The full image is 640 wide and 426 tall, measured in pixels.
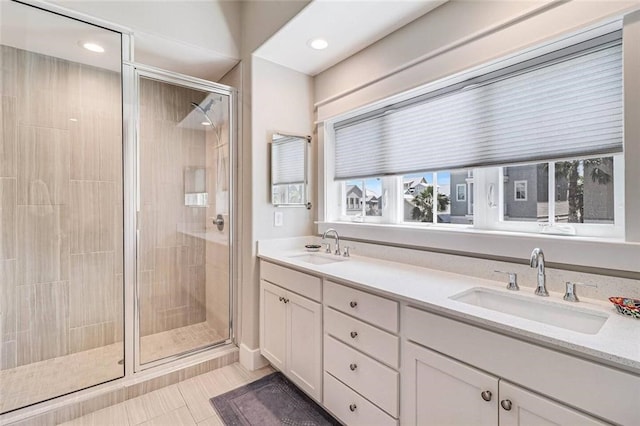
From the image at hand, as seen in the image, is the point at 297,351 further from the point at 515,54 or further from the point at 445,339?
the point at 515,54

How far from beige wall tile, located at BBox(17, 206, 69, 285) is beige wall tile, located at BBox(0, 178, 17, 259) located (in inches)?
1.2

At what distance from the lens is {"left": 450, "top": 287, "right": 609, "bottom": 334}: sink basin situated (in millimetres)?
1124

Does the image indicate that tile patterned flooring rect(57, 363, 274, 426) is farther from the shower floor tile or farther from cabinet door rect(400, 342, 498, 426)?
cabinet door rect(400, 342, 498, 426)

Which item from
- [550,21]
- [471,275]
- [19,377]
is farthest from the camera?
[19,377]

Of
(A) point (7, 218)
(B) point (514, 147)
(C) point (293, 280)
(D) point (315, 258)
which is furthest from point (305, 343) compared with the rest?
(A) point (7, 218)

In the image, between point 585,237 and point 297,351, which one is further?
point 297,351

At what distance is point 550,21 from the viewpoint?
1.32 meters

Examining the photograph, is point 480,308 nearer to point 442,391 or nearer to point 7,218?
point 442,391

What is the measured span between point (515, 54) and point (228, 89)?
6.55ft

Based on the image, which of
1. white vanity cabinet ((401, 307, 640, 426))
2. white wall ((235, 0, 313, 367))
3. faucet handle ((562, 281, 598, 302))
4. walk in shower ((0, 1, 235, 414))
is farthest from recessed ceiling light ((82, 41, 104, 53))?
faucet handle ((562, 281, 598, 302))

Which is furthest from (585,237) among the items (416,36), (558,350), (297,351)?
(297,351)

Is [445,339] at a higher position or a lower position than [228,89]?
lower

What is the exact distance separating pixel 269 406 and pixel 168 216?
5.29ft

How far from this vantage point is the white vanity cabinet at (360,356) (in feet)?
Answer: 4.38
